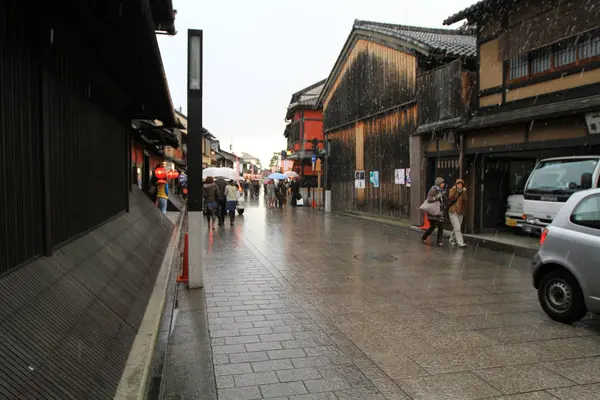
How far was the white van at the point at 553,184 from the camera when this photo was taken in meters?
9.96

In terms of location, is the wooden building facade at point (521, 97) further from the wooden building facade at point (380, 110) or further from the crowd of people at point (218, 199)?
the crowd of people at point (218, 199)

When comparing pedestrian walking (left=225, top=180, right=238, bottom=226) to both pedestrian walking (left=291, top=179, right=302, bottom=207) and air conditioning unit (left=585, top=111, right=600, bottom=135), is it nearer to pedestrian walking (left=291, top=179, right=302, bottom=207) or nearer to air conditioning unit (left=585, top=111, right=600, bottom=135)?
air conditioning unit (left=585, top=111, right=600, bottom=135)

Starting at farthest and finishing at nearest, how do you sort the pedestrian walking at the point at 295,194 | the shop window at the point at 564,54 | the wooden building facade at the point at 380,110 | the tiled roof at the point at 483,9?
the pedestrian walking at the point at 295,194, the wooden building facade at the point at 380,110, the tiled roof at the point at 483,9, the shop window at the point at 564,54

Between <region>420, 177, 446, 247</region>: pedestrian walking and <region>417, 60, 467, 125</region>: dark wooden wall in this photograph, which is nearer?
<region>420, 177, 446, 247</region>: pedestrian walking

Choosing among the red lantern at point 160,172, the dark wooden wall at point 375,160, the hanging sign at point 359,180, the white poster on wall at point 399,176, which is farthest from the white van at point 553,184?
the red lantern at point 160,172

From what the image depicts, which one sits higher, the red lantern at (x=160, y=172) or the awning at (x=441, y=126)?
the awning at (x=441, y=126)

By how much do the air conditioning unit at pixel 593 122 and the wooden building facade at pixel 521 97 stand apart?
3cm

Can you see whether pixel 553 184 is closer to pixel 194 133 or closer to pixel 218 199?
pixel 194 133

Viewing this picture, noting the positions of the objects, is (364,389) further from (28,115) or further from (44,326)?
(28,115)

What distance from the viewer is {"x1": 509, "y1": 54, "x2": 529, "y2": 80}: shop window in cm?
1204

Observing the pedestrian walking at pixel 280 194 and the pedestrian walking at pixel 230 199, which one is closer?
the pedestrian walking at pixel 230 199

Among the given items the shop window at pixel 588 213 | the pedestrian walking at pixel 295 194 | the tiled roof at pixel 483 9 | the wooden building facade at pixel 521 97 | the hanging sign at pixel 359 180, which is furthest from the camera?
the pedestrian walking at pixel 295 194

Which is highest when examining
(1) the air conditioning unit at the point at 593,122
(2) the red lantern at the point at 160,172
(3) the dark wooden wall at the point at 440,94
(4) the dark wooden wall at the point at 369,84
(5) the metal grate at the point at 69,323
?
(4) the dark wooden wall at the point at 369,84

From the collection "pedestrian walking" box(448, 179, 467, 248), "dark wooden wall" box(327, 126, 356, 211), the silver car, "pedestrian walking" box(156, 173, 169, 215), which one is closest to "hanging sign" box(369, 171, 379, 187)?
"dark wooden wall" box(327, 126, 356, 211)
